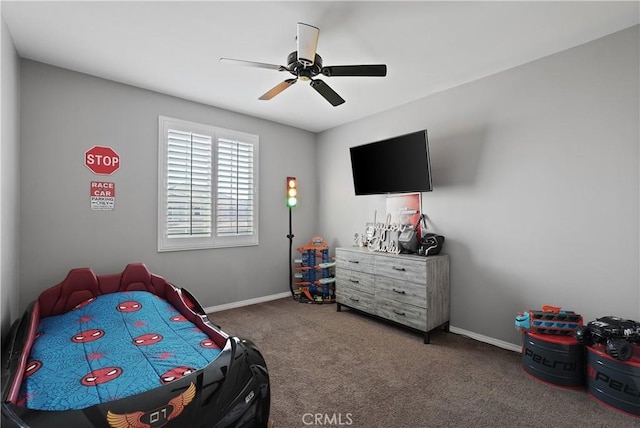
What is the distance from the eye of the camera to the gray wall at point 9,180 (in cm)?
→ 208

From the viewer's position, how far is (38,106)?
2.75 meters

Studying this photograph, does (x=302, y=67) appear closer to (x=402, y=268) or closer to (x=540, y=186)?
(x=402, y=268)

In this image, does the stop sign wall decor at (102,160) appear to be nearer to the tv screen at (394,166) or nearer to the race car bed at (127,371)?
the race car bed at (127,371)

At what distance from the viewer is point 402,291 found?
3.17 meters

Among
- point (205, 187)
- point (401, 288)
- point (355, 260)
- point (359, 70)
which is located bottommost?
point (401, 288)

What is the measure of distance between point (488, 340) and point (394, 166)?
2.05m

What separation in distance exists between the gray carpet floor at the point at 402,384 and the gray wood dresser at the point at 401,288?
0.68 feet

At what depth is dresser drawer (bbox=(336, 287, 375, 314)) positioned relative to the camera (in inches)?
138

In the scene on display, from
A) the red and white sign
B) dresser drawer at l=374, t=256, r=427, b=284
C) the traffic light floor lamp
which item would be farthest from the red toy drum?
the red and white sign

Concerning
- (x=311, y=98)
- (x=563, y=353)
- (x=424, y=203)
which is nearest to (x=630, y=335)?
(x=563, y=353)

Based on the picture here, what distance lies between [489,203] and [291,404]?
2560mm

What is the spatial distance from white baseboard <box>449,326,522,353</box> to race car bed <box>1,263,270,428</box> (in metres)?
2.39

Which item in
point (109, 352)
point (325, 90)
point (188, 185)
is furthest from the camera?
point (188, 185)

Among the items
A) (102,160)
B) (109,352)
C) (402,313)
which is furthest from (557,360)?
(102,160)
